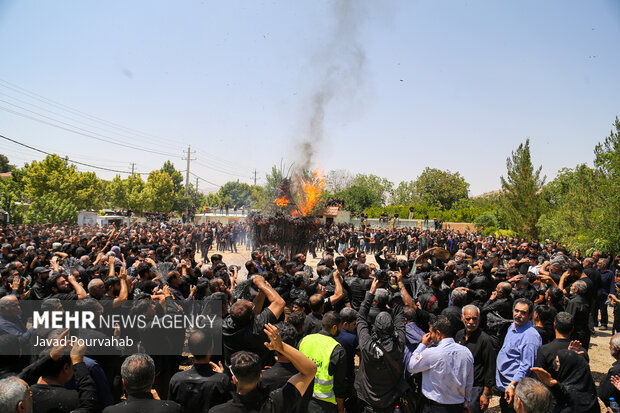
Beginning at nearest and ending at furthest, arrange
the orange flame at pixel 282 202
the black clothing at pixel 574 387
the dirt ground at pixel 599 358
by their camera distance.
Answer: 1. the black clothing at pixel 574 387
2. the dirt ground at pixel 599 358
3. the orange flame at pixel 282 202

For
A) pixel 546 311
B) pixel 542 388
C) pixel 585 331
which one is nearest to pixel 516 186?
pixel 585 331

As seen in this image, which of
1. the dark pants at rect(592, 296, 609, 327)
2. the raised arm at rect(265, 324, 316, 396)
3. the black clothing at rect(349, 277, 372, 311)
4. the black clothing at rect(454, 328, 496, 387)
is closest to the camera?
the raised arm at rect(265, 324, 316, 396)

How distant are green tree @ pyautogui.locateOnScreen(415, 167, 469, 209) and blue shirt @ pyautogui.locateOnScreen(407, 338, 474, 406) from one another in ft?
218

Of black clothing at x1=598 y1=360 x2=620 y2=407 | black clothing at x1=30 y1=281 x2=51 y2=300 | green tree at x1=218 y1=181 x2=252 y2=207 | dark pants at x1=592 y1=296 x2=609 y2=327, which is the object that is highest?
green tree at x1=218 y1=181 x2=252 y2=207

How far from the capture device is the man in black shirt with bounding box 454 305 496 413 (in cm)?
399

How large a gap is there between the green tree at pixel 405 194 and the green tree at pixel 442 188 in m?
3.05

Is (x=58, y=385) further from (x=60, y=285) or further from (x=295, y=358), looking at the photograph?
(x=60, y=285)

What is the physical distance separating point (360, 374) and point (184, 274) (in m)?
3.98

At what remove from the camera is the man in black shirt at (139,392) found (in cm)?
248

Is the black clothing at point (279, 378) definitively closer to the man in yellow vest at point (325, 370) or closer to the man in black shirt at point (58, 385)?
the man in yellow vest at point (325, 370)

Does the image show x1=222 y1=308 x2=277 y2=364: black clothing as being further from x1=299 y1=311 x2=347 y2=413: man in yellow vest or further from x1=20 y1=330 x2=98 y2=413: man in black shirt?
x1=20 y1=330 x2=98 y2=413: man in black shirt

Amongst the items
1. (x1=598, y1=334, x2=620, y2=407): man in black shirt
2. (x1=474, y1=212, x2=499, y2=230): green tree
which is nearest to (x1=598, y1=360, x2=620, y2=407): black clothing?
(x1=598, y1=334, x2=620, y2=407): man in black shirt

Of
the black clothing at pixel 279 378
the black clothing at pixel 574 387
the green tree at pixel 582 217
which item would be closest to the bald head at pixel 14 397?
the black clothing at pixel 279 378

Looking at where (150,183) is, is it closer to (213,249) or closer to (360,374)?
(213,249)
